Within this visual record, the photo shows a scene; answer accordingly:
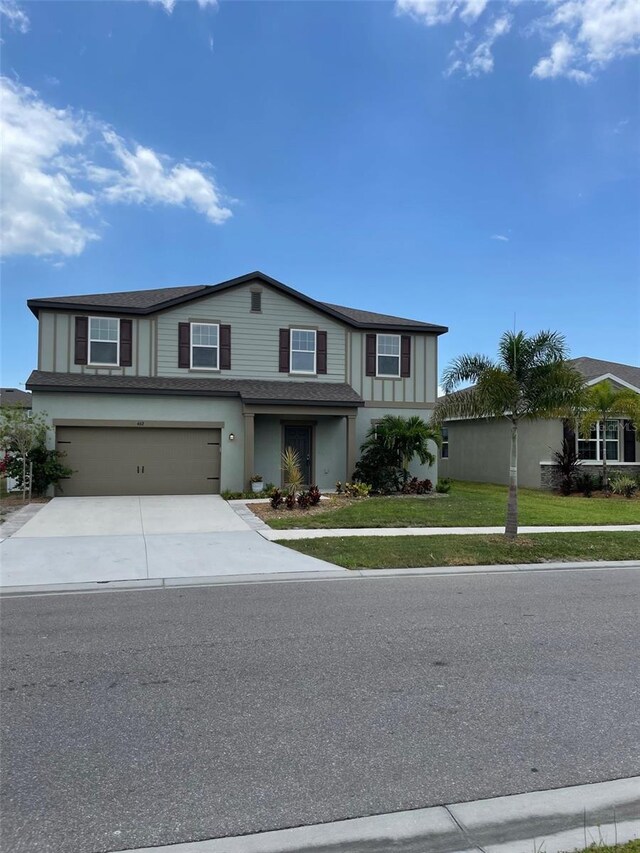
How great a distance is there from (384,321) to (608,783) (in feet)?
65.2

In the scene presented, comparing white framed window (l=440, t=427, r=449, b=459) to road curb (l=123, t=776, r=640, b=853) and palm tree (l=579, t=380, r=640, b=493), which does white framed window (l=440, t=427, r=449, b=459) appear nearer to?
palm tree (l=579, t=380, r=640, b=493)

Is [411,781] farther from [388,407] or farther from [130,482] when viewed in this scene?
[388,407]

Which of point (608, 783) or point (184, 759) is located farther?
point (184, 759)

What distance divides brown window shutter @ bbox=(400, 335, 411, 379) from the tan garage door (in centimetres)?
700

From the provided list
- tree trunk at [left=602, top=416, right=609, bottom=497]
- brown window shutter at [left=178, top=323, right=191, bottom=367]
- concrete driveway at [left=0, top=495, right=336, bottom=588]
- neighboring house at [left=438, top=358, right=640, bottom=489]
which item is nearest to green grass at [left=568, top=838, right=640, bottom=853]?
concrete driveway at [left=0, top=495, right=336, bottom=588]

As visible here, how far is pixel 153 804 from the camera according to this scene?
3246 millimetres

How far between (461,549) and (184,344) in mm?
12490

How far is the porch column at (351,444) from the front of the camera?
20.2 m

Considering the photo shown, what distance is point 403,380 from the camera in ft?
72.2

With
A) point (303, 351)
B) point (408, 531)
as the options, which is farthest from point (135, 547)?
point (303, 351)

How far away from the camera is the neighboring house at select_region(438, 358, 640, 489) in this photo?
23062mm

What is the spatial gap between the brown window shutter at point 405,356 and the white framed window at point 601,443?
283 inches

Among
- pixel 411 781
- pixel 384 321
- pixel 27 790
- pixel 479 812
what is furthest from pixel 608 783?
pixel 384 321

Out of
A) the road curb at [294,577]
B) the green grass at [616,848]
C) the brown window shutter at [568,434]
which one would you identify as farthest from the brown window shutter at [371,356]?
the green grass at [616,848]
